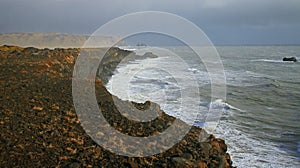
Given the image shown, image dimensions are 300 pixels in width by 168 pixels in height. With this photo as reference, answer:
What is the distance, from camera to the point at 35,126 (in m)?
5.45

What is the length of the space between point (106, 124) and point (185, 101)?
29.1ft

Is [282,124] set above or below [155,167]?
below

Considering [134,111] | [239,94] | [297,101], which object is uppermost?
[134,111]

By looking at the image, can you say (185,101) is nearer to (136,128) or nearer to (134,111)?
(134,111)

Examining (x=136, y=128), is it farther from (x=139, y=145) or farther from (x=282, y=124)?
(x=282, y=124)

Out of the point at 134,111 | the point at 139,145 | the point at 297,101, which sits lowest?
the point at 297,101

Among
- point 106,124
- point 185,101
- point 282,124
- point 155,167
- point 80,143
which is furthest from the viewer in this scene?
point 185,101

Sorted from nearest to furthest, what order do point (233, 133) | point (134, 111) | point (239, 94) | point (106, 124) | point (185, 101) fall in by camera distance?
point (106, 124) < point (134, 111) < point (233, 133) < point (185, 101) < point (239, 94)

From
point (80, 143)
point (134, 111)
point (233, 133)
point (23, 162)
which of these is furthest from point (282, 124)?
point (23, 162)

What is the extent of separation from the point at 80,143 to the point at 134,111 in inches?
97.7

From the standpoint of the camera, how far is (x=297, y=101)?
53.4 feet

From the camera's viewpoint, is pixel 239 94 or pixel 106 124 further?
pixel 239 94

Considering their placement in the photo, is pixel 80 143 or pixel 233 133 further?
pixel 233 133

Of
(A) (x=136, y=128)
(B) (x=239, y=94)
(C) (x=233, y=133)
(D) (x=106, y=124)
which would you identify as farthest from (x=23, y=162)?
(B) (x=239, y=94)
